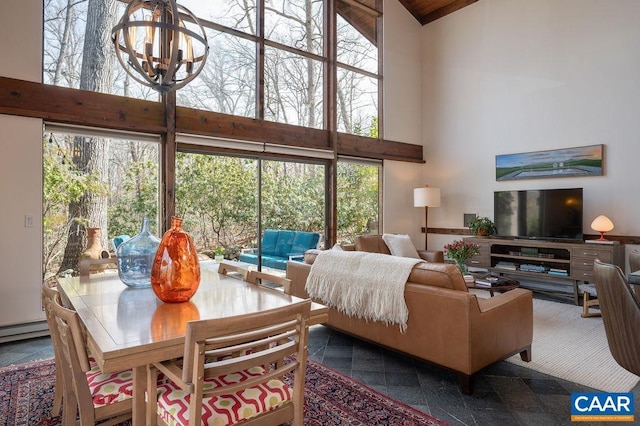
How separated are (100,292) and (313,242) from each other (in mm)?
3756

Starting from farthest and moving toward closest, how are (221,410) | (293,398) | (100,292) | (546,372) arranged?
1. (546,372)
2. (100,292)
3. (293,398)
4. (221,410)

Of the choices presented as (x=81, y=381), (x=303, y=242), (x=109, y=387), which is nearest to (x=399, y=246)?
(x=303, y=242)

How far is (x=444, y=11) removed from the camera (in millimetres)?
7004

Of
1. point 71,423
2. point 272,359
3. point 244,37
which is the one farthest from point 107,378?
point 244,37

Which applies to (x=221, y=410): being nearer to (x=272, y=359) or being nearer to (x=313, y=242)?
(x=272, y=359)

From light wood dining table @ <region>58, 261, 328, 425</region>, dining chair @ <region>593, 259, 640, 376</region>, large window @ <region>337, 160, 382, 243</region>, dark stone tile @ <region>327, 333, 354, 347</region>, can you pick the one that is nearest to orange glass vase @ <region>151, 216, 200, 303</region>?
light wood dining table @ <region>58, 261, 328, 425</region>

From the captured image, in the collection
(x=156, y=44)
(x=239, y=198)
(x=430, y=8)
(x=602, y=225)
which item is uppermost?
(x=430, y=8)

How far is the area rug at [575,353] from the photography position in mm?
2729

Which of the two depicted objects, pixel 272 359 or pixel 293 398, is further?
pixel 293 398

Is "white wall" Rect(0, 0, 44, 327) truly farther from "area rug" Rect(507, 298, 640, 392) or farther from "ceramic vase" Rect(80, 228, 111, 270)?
"area rug" Rect(507, 298, 640, 392)

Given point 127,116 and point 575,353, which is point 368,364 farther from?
point 127,116

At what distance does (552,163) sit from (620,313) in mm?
4317

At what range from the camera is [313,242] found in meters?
5.66

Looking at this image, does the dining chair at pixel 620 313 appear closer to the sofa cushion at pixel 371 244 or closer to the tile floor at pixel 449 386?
the tile floor at pixel 449 386
